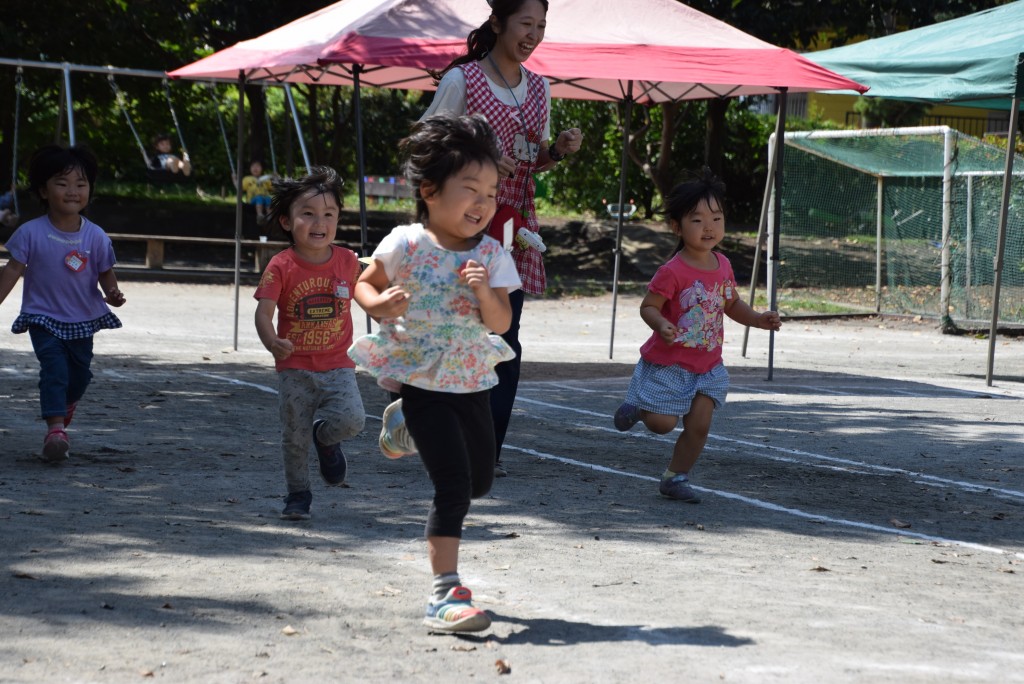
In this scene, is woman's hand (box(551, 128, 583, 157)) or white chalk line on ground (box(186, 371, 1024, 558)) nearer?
white chalk line on ground (box(186, 371, 1024, 558))

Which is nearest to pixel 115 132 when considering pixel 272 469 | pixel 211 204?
pixel 211 204

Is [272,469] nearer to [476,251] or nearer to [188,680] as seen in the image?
[476,251]

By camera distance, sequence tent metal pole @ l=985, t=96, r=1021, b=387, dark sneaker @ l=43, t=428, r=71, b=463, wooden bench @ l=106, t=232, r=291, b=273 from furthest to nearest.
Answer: wooden bench @ l=106, t=232, r=291, b=273 < tent metal pole @ l=985, t=96, r=1021, b=387 < dark sneaker @ l=43, t=428, r=71, b=463

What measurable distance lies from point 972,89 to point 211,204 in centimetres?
2420

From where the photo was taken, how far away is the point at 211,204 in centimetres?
3212

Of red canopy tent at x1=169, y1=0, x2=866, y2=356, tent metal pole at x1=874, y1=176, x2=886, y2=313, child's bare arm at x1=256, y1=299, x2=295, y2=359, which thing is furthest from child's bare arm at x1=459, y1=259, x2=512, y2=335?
tent metal pole at x1=874, y1=176, x2=886, y2=313

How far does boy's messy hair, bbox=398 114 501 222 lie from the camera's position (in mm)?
4004

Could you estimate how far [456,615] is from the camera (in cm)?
378

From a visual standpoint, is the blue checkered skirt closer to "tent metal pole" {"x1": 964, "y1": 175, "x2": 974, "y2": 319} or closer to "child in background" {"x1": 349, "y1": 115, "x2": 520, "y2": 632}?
"child in background" {"x1": 349, "y1": 115, "x2": 520, "y2": 632}

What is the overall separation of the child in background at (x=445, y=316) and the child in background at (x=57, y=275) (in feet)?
8.75

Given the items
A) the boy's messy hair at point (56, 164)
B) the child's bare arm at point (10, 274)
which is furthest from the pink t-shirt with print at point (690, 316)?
the child's bare arm at point (10, 274)

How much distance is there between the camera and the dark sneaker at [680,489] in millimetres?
5879

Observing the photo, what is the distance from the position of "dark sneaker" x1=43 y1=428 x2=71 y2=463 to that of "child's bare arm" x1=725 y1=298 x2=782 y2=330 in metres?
3.06

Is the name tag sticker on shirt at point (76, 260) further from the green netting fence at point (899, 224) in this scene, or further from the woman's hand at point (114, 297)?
the green netting fence at point (899, 224)
